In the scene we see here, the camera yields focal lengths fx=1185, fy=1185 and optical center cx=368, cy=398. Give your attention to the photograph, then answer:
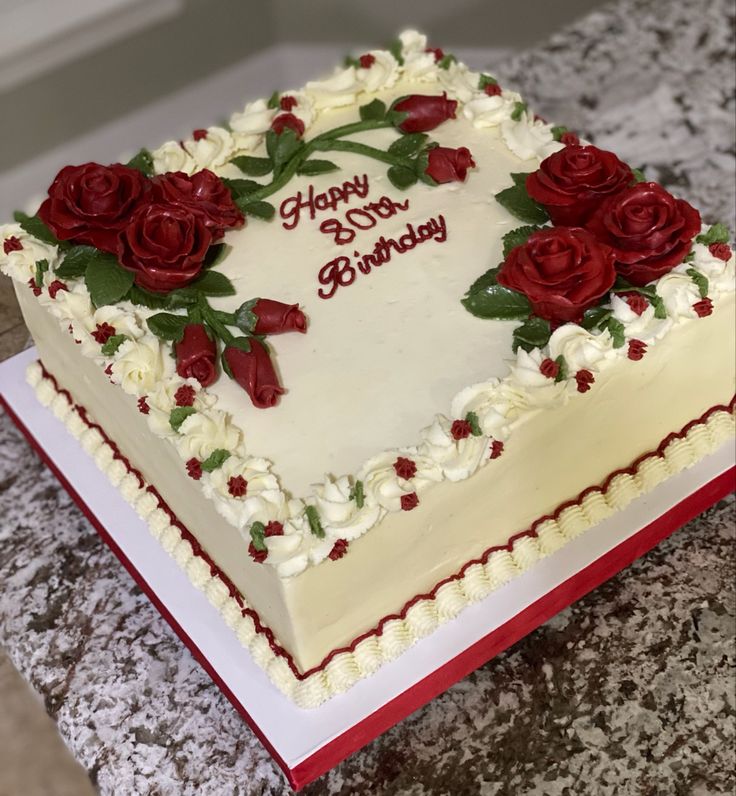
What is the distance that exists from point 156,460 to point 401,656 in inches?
23.1

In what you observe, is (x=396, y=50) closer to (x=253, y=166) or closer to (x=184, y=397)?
(x=253, y=166)

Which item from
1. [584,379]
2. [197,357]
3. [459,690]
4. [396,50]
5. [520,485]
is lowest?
[459,690]

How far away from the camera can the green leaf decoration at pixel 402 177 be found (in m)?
2.47

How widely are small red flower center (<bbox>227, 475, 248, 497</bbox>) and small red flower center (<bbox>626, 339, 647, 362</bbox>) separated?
2.32 ft

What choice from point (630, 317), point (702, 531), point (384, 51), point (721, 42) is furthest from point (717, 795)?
point (721, 42)

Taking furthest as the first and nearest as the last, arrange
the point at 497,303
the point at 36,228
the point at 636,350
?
1. the point at 36,228
2. the point at 497,303
3. the point at 636,350

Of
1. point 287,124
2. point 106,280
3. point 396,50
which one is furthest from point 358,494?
point 396,50

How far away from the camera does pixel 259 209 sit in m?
2.43

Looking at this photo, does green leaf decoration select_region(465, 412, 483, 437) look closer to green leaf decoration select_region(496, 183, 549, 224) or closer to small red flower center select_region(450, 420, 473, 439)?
small red flower center select_region(450, 420, 473, 439)

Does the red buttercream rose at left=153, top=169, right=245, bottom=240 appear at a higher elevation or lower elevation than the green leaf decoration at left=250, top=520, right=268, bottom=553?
higher

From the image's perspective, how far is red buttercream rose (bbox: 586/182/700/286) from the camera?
212cm

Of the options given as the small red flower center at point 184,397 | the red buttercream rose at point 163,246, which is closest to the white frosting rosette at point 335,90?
the red buttercream rose at point 163,246

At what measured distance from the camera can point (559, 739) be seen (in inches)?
85.5

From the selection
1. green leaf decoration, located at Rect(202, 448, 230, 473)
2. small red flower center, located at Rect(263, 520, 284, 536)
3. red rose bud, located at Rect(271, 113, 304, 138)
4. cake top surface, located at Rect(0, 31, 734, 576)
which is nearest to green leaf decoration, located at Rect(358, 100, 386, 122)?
cake top surface, located at Rect(0, 31, 734, 576)
